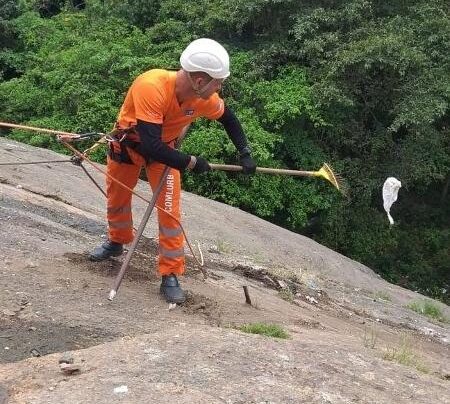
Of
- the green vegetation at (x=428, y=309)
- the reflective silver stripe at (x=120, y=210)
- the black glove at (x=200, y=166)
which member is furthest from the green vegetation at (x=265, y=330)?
the green vegetation at (x=428, y=309)

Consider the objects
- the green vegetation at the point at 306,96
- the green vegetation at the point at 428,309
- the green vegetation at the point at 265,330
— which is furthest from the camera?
the green vegetation at the point at 306,96

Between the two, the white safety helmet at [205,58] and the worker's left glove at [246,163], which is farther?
the worker's left glove at [246,163]

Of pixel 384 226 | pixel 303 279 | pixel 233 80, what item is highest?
pixel 233 80

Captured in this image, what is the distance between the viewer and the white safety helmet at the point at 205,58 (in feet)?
14.9

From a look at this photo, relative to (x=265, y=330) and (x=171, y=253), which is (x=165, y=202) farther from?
(x=265, y=330)

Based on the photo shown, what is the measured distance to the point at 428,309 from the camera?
9805 millimetres

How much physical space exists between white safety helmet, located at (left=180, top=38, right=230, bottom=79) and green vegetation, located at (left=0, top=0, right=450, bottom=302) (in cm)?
876

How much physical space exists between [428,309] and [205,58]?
653 centimetres

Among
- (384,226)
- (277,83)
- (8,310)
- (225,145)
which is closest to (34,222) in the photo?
(8,310)

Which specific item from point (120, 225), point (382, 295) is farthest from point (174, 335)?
point (382, 295)

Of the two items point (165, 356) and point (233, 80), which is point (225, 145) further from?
point (165, 356)

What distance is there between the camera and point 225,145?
44.3 ft

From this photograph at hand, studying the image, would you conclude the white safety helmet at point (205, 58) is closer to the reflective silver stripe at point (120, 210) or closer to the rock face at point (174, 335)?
the reflective silver stripe at point (120, 210)

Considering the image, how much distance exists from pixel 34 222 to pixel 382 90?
32.9ft
